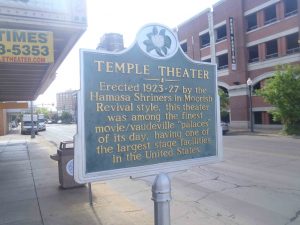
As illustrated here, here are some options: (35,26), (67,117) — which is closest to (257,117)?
(35,26)

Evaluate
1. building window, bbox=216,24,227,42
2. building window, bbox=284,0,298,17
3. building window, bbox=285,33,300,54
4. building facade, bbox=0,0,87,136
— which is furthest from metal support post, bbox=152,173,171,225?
building window, bbox=216,24,227,42

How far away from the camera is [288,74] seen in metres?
24.9

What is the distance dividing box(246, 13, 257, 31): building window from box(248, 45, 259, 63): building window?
1874mm

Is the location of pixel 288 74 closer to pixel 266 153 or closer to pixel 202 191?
pixel 266 153

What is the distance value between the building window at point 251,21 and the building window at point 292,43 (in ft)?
15.3

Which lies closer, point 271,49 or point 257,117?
point 271,49

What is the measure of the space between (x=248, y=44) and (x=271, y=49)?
108 inches

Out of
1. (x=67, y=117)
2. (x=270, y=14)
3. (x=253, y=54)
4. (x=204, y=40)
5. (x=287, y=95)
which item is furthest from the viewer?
(x=67, y=117)

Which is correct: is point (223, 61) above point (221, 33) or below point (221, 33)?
below

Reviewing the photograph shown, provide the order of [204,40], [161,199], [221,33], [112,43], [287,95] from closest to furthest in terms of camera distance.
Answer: [161,199] → [112,43] → [287,95] → [221,33] → [204,40]

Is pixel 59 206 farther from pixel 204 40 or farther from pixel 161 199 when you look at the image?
pixel 204 40

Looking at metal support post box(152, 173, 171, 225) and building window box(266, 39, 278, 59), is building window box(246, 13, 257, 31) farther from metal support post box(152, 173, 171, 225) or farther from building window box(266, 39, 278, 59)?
metal support post box(152, 173, 171, 225)

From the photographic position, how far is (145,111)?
12.3 ft

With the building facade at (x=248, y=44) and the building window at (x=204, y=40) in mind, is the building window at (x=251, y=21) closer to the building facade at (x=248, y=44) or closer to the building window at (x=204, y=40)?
the building facade at (x=248, y=44)
